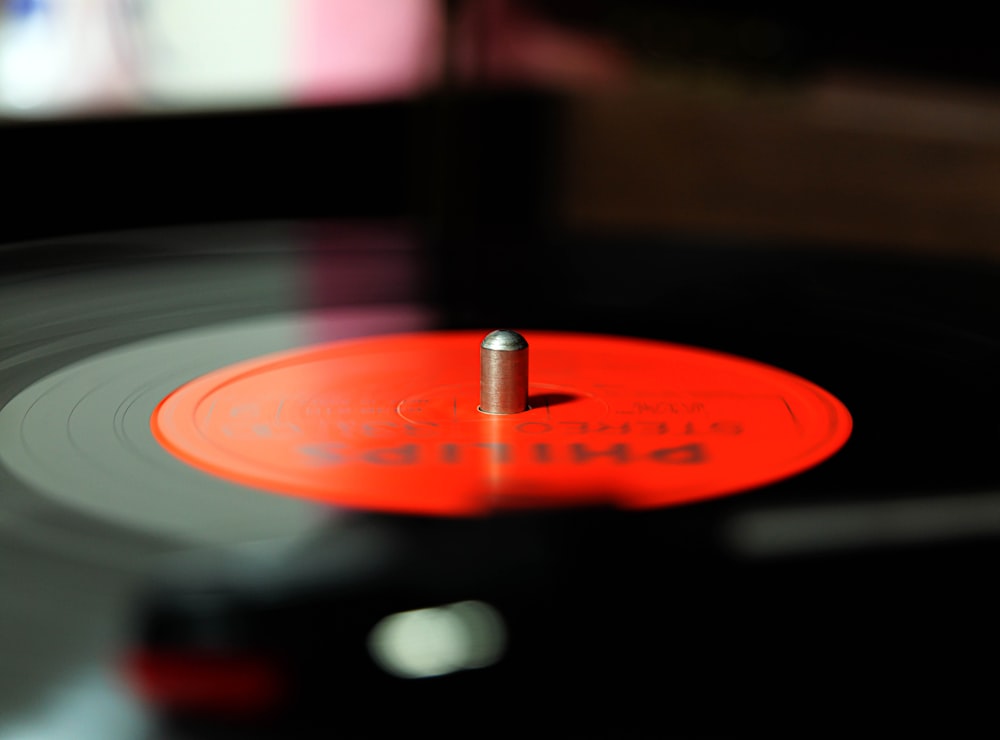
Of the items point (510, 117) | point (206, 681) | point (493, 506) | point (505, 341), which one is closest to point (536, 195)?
point (510, 117)

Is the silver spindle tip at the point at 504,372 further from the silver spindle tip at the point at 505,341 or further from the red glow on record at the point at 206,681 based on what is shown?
the red glow on record at the point at 206,681

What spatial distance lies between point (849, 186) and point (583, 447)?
1167mm

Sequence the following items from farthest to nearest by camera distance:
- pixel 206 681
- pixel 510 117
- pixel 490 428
Result: pixel 510 117
pixel 490 428
pixel 206 681

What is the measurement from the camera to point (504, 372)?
0.67m

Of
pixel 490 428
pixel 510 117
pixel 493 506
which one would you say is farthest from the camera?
pixel 510 117

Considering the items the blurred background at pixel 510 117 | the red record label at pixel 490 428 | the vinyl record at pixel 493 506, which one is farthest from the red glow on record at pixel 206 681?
the blurred background at pixel 510 117

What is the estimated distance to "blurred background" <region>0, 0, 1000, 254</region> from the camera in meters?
1.45

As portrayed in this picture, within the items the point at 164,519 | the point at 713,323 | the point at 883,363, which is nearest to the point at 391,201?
the point at 713,323

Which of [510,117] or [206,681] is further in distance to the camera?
[510,117]

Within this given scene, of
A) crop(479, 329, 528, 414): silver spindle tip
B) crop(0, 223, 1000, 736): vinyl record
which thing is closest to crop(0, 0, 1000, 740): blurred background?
crop(0, 223, 1000, 736): vinyl record

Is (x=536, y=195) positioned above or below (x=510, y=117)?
below

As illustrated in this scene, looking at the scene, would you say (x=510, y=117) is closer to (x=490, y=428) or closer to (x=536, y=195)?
(x=536, y=195)

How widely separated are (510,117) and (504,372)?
135 centimetres

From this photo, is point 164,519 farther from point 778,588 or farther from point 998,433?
point 998,433
